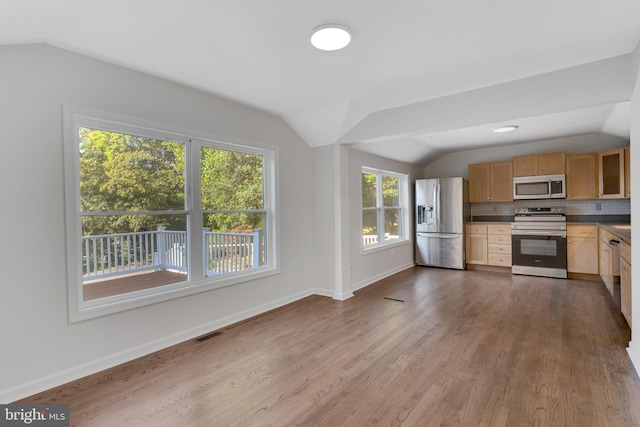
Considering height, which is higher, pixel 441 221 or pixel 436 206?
pixel 436 206

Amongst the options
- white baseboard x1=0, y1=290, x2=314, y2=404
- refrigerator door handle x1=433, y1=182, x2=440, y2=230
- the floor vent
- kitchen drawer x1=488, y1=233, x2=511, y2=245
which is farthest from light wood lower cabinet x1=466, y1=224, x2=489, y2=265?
the floor vent

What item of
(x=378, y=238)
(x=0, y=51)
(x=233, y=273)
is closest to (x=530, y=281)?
(x=378, y=238)

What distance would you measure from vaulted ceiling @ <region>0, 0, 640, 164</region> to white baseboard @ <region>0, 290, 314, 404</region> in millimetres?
2249

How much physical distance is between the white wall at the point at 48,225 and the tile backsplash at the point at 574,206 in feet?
19.7

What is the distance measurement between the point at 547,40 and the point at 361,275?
3.61 metres

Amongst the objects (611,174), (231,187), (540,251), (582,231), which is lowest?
(540,251)

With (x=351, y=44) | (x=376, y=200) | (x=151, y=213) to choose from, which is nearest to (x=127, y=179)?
(x=151, y=213)

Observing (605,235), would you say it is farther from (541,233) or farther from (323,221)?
(323,221)

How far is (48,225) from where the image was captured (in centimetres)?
222

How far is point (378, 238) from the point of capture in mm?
5719

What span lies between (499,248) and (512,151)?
191 cm

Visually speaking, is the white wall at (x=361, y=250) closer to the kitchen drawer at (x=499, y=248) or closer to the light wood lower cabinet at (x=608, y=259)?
the kitchen drawer at (x=499, y=248)

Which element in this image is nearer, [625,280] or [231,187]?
[625,280]

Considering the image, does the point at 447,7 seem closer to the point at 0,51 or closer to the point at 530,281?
the point at 0,51
